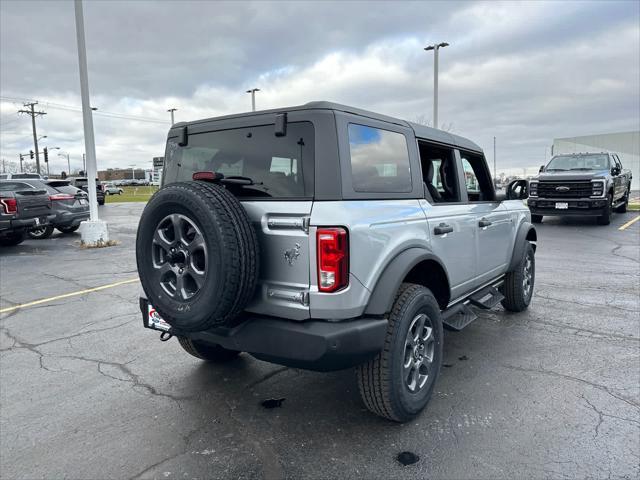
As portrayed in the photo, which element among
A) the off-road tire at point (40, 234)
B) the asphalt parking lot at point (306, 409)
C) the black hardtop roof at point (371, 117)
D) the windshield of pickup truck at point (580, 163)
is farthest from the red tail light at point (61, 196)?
the windshield of pickup truck at point (580, 163)

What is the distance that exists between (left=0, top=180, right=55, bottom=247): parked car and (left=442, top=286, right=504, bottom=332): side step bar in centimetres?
1065

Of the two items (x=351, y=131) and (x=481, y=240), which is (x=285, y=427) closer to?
(x=351, y=131)

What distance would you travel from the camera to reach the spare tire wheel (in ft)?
8.09

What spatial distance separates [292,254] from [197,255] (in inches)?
21.5

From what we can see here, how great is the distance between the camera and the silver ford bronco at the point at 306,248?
252 centimetres

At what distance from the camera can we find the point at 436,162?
13.2 feet

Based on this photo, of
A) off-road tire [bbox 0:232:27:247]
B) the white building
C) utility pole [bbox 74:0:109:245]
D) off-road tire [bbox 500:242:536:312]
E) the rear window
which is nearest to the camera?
the rear window

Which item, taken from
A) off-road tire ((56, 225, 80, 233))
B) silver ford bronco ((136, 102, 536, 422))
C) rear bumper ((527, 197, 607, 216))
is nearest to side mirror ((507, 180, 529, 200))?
silver ford bronco ((136, 102, 536, 422))

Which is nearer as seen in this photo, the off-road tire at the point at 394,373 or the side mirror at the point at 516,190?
the off-road tire at the point at 394,373

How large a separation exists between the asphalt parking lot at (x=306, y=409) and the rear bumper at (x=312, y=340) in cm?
57

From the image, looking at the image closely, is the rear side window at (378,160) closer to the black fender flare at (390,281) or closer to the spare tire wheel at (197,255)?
the black fender flare at (390,281)

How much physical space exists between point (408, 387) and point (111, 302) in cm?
460

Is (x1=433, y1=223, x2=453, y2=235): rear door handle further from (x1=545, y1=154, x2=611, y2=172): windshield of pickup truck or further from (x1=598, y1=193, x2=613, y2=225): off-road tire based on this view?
(x1=545, y1=154, x2=611, y2=172): windshield of pickup truck

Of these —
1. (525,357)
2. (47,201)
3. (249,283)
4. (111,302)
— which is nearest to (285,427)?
(249,283)
